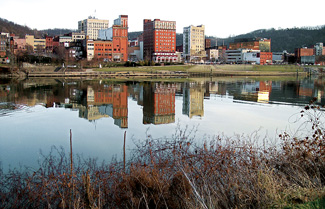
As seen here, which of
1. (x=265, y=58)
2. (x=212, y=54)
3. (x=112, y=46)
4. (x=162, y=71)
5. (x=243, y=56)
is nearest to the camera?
(x=162, y=71)

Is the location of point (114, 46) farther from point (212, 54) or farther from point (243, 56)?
point (243, 56)

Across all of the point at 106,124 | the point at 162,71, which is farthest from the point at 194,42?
the point at 106,124

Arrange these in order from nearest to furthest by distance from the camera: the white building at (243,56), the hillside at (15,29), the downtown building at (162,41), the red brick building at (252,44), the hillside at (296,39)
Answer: the downtown building at (162,41) → the white building at (243,56) → the hillside at (15,29) → the red brick building at (252,44) → the hillside at (296,39)

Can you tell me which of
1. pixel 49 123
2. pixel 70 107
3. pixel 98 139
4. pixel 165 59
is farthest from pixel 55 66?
pixel 98 139

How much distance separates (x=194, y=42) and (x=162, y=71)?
56.5 metres

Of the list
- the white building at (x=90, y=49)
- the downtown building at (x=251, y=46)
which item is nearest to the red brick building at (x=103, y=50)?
the white building at (x=90, y=49)

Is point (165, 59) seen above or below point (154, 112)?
above

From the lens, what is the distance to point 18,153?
1155 cm

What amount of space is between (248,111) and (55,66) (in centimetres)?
6282

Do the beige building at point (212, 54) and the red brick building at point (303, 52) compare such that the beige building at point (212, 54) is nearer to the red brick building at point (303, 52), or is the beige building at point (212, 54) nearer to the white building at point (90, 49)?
the red brick building at point (303, 52)

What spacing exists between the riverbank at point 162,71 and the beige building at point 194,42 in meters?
34.9

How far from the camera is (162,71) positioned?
265ft

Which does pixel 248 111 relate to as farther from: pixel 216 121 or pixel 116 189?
pixel 116 189

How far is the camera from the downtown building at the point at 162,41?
111500 mm
